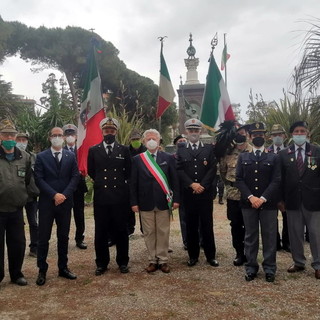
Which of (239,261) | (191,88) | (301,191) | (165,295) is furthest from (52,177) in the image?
(191,88)

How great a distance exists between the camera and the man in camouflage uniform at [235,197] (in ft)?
16.9

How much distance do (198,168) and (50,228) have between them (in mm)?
2188

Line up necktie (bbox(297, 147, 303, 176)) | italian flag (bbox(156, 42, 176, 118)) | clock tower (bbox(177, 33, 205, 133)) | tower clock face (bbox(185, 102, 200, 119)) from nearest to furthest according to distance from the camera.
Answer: necktie (bbox(297, 147, 303, 176)) < italian flag (bbox(156, 42, 176, 118)) < tower clock face (bbox(185, 102, 200, 119)) < clock tower (bbox(177, 33, 205, 133))

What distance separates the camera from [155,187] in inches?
194

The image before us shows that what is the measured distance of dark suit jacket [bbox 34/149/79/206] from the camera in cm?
465

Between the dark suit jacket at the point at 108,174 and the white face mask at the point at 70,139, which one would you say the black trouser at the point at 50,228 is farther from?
the white face mask at the point at 70,139

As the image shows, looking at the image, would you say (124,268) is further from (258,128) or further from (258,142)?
(258,128)

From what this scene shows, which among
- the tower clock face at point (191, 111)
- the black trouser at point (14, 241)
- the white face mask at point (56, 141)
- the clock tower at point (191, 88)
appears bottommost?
the black trouser at point (14, 241)

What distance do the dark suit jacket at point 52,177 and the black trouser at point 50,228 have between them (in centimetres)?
9

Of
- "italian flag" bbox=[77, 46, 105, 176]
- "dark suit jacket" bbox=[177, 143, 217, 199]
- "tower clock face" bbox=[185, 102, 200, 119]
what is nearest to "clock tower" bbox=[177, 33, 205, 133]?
"tower clock face" bbox=[185, 102, 200, 119]

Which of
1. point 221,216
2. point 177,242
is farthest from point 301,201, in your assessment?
point 221,216

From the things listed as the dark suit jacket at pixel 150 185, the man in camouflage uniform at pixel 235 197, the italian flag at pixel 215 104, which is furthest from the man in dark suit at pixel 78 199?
the man in camouflage uniform at pixel 235 197

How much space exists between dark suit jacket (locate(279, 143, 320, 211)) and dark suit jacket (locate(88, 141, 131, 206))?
2.16 metres

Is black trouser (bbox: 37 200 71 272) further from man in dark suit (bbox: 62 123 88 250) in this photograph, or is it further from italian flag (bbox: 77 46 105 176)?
man in dark suit (bbox: 62 123 88 250)
